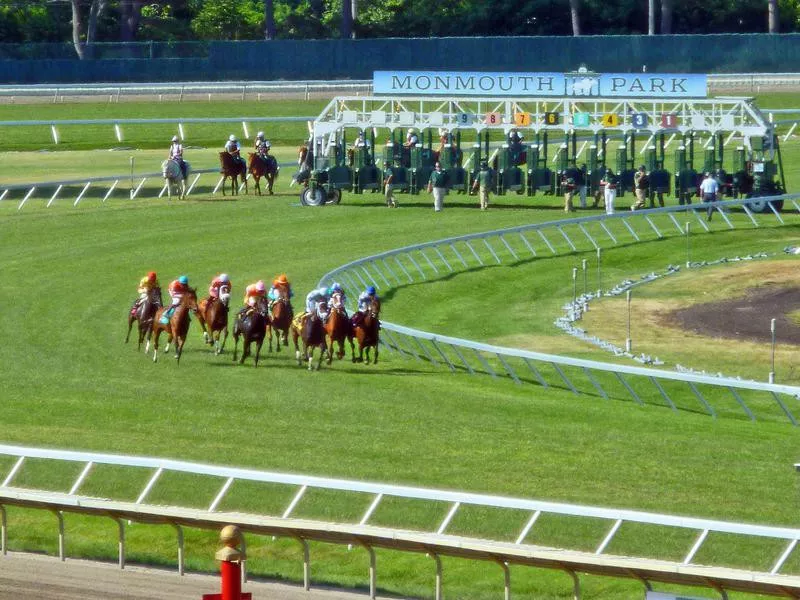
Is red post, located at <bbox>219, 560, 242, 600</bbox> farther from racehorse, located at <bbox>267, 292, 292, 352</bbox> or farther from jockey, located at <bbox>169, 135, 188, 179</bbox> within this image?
jockey, located at <bbox>169, 135, 188, 179</bbox>

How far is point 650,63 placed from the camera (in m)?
63.5

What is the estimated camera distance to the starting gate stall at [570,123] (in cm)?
3575

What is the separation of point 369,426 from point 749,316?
1129 centimetres

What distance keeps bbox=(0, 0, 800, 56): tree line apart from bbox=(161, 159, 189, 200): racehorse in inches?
1246

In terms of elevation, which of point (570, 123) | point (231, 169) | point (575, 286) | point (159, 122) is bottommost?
point (575, 286)

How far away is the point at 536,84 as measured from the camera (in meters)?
38.2

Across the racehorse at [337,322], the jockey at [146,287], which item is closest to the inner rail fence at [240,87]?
the jockey at [146,287]

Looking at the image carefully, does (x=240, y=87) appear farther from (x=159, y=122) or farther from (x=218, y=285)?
(x=218, y=285)

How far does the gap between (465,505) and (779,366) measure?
39.2 feet

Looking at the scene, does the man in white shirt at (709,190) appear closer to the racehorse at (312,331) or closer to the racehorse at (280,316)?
the racehorse at (280,316)

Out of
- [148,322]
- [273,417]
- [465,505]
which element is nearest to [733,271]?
[148,322]

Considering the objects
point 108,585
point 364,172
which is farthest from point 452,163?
point 108,585

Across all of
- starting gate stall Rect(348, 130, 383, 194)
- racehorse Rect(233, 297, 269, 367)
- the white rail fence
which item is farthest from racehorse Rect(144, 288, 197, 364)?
the white rail fence

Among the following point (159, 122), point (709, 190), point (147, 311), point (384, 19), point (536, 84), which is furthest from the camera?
point (384, 19)
